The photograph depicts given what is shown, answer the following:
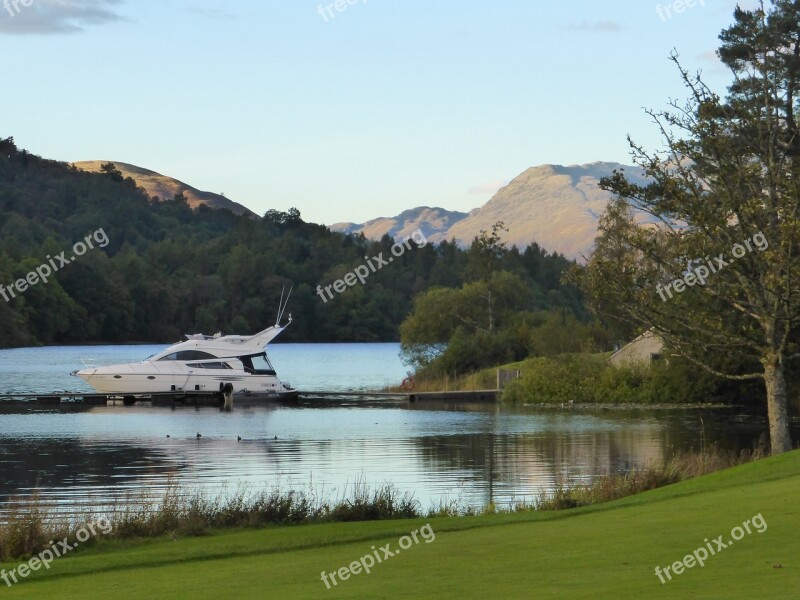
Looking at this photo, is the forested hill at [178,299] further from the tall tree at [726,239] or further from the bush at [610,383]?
the tall tree at [726,239]

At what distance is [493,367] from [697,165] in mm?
45563

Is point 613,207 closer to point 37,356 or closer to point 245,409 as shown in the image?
point 245,409

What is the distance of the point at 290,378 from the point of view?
109 metres

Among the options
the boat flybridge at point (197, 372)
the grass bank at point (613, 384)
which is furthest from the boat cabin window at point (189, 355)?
the grass bank at point (613, 384)
